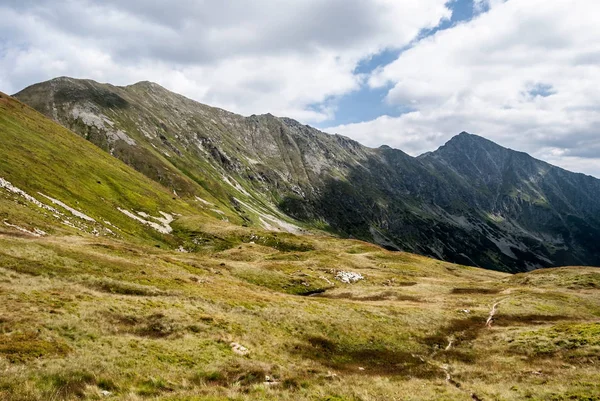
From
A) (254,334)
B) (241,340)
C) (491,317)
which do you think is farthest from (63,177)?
(491,317)

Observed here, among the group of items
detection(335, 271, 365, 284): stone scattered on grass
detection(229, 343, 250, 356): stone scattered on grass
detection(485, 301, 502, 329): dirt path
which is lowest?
detection(335, 271, 365, 284): stone scattered on grass

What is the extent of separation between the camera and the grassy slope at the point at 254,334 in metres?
20.4

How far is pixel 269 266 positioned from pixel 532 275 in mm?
76451

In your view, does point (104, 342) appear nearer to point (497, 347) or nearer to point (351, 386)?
point (351, 386)

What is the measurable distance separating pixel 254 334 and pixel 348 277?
159 ft

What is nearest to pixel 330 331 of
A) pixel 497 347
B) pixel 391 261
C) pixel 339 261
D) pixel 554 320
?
pixel 497 347

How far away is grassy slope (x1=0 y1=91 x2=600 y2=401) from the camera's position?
2042 centimetres

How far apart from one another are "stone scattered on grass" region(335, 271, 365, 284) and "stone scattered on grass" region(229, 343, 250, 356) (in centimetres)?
5001

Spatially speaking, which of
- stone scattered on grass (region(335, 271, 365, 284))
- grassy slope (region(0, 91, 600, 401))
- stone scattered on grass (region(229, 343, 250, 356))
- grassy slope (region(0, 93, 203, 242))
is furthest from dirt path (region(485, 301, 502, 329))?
grassy slope (region(0, 93, 203, 242))

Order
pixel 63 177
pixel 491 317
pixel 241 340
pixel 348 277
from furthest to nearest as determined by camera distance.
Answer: pixel 63 177
pixel 348 277
pixel 491 317
pixel 241 340

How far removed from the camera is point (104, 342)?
24.2 m

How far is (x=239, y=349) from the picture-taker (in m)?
28.4

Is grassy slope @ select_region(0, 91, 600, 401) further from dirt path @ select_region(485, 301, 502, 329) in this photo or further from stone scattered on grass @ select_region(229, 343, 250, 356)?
dirt path @ select_region(485, 301, 502, 329)

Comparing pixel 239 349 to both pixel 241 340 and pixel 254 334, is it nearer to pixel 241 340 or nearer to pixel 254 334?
pixel 241 340
